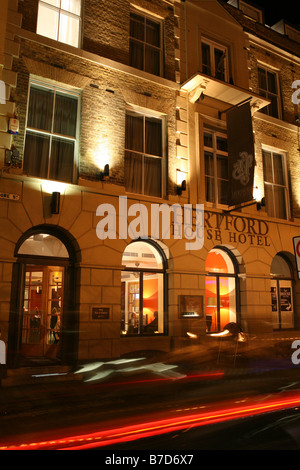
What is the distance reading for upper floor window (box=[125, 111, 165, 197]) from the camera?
11883 millimetres

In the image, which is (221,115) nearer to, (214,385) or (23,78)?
(23,78)

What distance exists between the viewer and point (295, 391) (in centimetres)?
545

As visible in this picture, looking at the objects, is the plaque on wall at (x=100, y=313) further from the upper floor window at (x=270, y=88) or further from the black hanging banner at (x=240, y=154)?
the upper floor window at (x=270, y=88)

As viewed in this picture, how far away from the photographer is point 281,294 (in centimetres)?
1484

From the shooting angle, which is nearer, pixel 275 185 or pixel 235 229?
pixel 235 229

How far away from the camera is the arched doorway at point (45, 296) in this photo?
9.61 m

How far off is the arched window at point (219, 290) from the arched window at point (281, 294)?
1902 millimetres

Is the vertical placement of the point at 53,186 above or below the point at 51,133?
below

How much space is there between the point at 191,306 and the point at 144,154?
507 cm

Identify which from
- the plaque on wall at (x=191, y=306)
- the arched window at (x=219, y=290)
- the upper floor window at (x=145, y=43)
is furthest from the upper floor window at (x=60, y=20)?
the plaque on wall at (x=191, y=306)

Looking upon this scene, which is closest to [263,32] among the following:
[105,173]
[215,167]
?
[215,167]

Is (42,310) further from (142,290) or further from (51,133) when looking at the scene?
(51,133)

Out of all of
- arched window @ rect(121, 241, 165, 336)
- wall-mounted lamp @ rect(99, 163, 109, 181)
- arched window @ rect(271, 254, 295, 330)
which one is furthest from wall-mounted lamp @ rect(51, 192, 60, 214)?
arched window @ rect(271, 254, 295, 330)

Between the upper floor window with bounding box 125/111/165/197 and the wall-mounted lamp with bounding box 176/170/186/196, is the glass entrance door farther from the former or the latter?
the wall-mounted lamp with bounding box 176/170/186/196
